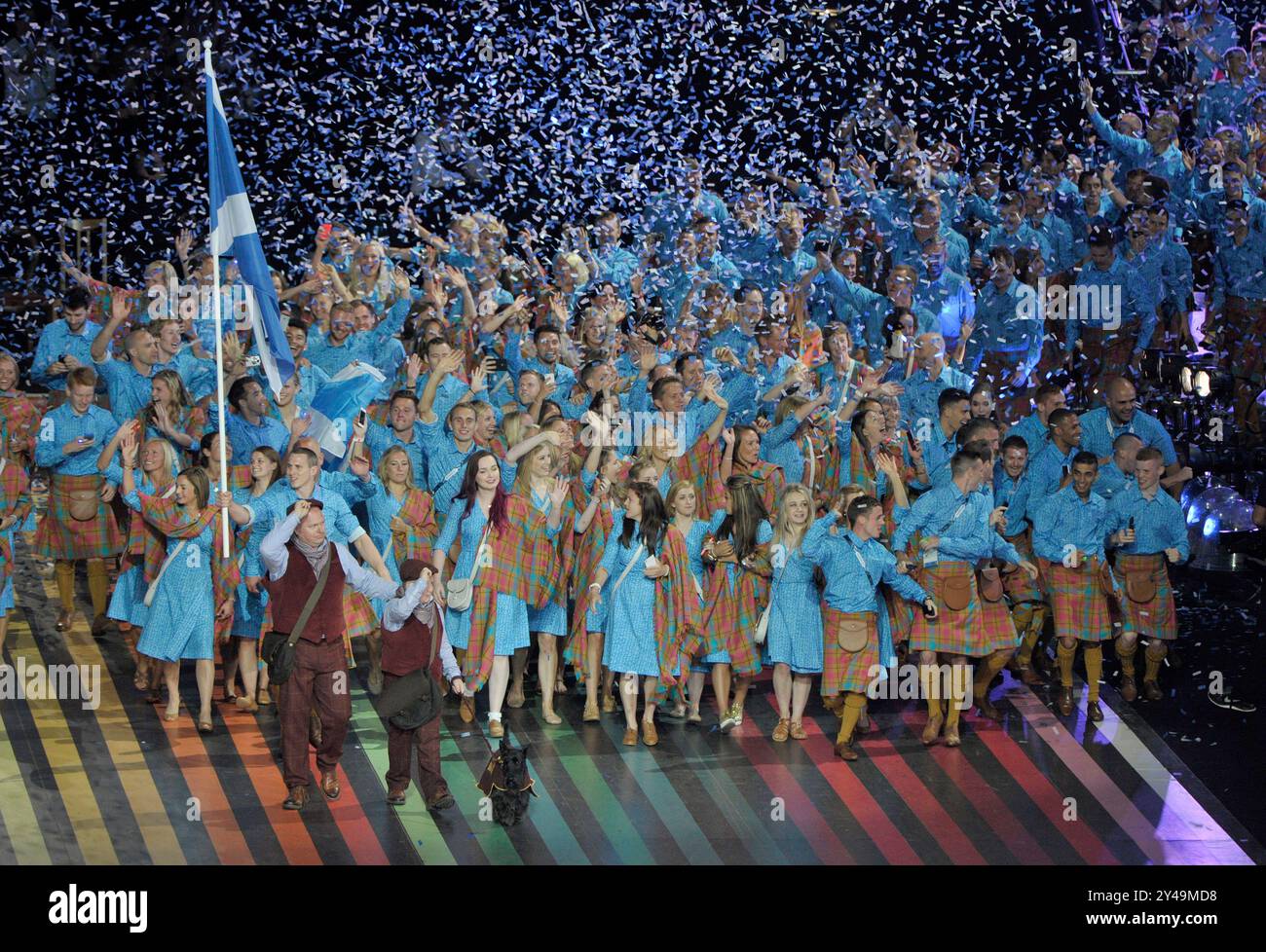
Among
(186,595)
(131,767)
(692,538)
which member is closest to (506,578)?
(692,538)

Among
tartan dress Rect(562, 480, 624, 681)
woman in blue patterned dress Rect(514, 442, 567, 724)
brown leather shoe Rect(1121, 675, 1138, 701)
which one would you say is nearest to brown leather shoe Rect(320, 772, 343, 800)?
woman in blue patterned dress Rect(514, 442, 567, 724)

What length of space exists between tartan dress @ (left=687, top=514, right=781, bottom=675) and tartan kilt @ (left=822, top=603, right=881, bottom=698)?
14.4 inches

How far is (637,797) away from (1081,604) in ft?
7.89

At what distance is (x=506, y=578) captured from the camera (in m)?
8.13

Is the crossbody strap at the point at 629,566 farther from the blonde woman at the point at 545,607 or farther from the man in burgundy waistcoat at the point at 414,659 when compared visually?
the man in burgundy waistcoat at the point at 414,659

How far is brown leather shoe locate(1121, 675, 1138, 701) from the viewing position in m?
8.54

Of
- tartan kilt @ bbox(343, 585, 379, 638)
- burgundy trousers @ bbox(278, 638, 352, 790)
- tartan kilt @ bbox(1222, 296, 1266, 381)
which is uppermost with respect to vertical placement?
tartan kilt @ bbox(1222, 296, 1266, 381)

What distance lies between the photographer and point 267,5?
44.7 feet

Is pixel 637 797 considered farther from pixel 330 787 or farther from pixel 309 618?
pixel 309 618

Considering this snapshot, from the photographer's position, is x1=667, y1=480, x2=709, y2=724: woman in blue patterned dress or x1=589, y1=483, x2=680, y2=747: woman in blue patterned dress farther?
x1=667, y1=480, x2=709, y2=724: woman in blue patterned dress

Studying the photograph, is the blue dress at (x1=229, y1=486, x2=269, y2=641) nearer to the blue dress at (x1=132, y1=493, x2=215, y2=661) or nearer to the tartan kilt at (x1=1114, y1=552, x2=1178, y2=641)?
the blue dress at (x1=132, y1=493, x2=215, y2=661)

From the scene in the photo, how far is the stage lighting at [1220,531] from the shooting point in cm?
1036

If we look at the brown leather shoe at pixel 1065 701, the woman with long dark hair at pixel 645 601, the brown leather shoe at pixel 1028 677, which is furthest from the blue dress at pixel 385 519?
the brown leather shoe at pixel 1065 701

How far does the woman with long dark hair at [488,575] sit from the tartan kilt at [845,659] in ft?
4.34
